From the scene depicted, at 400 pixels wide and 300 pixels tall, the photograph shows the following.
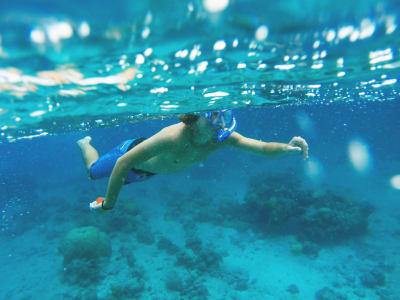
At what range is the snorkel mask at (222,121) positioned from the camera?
15.1 feet

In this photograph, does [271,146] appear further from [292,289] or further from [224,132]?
[292,289]

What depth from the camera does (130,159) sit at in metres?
4.18

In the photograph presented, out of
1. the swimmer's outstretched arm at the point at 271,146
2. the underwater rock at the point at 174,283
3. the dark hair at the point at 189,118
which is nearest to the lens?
the dark hair at the point at 189,118

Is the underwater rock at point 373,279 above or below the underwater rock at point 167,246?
below

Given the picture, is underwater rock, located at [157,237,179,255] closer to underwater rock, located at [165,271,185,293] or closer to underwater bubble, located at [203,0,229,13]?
underwater rock, located at [165,271,185,293]

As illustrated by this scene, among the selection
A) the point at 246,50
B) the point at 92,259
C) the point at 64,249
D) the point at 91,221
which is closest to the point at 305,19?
the point at 246,50

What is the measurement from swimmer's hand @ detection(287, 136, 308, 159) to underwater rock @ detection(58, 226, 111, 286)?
1068cm

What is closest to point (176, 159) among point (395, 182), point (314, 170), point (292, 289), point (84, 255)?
point (292, 289)

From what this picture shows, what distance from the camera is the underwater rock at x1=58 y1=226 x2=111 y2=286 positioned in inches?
436

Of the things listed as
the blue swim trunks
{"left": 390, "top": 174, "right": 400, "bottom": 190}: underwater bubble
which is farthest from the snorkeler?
{"left": 390, "top": 174, "right": 400, "bottom": 190}: underwater bubble

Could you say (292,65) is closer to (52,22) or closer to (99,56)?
(99,56)

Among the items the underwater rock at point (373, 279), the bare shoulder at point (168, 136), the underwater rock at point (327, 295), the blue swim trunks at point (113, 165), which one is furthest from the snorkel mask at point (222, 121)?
the underwater rock at point (373, 279)

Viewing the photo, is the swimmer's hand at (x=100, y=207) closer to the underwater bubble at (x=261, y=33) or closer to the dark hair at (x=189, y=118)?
the dark hair at (x=189, y=118)

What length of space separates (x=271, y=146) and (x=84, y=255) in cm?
1128
